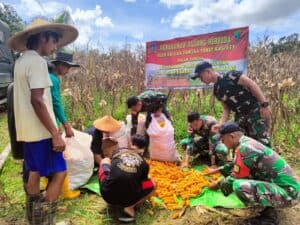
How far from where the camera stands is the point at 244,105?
3354mm

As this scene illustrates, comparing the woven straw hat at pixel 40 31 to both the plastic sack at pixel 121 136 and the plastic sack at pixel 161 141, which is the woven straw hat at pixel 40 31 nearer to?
the plastic sack at pixel 121 136

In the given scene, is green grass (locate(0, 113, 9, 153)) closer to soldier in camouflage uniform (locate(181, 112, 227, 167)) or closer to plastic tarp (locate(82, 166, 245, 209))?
plastic tarp (locate(82, 166, 245, 209))

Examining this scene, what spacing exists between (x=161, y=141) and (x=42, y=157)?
1.93 meters

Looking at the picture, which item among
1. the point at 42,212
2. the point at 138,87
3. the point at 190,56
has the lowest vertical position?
the point at 42,212

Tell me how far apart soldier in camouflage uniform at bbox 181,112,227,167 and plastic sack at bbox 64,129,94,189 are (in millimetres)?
1199

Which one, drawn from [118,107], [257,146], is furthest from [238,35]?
[118,107]

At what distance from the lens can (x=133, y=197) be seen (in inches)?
105

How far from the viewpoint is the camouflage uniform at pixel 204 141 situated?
12.6 ft

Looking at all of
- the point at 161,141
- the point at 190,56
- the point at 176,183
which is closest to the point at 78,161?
the point at 176,183

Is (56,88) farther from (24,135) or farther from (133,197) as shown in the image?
(133,197)

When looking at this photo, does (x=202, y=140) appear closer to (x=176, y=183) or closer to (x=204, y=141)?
(x=204, y=141)

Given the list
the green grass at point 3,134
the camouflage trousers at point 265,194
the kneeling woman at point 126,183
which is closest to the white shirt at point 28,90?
the kneeling woman at point 126,183

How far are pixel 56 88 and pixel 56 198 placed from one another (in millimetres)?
938

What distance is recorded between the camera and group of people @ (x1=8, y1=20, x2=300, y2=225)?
217 cm
